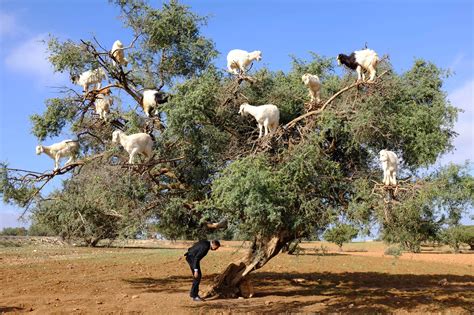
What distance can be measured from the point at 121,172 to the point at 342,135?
4.81 meters

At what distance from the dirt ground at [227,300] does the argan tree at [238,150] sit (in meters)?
1.57

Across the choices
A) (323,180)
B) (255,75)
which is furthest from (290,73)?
(323,180)

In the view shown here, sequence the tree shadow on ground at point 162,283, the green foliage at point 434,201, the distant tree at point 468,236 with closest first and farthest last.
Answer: the green foliage at point 434,201 < the tree shadow on ground at point 162,283 < the distant tree at point 468,236

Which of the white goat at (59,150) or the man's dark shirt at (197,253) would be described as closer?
the man's dark shirt at (197,253)

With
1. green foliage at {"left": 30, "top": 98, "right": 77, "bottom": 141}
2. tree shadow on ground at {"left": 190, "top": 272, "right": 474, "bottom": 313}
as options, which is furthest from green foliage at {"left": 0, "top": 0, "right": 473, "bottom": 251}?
tree shadow on ground at {"left": 190, "top": 272, "right": 474, "bottom": 313}

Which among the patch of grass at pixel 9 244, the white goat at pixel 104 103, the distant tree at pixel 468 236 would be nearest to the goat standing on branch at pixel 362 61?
the white goat at pixel 104 103

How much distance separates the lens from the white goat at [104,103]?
12.3 meters

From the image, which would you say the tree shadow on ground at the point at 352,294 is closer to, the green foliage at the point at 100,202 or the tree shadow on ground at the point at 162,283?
the tree shadow on ground at the point at 162,283

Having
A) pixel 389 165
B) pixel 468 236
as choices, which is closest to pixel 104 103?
pixel 389 165

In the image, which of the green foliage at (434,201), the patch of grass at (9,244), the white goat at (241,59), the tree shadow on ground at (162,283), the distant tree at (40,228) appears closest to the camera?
the green foliage at (434,201)

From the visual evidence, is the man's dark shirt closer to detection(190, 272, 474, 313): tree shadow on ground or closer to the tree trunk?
detection(190, 272, 474, 313): tree shadow on ground

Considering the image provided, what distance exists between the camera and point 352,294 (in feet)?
44.7

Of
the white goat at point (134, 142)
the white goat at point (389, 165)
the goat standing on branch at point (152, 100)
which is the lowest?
the white goat at point (389, 165)

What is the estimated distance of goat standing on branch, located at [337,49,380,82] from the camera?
10462 mm
